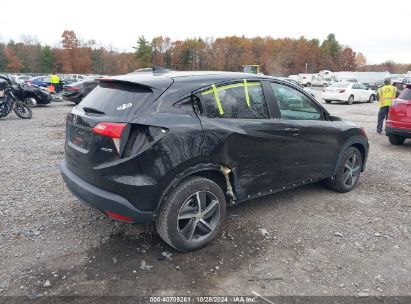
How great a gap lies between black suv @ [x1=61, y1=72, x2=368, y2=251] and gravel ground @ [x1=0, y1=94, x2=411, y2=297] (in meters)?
0.40

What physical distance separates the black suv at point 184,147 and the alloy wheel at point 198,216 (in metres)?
0.01

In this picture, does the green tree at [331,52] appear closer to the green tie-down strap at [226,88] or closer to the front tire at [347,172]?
the front tire at [347,172]

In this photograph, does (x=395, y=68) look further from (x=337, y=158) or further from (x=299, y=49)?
(x=337, y=158)

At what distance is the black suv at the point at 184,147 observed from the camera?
10.2ft

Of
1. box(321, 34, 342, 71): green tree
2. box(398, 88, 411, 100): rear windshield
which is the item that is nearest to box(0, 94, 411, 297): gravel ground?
box(398, 88, 411, 100): rear windshield

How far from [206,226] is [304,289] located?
112cm

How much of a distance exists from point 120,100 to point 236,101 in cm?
125

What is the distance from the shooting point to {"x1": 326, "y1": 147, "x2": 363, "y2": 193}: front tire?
16.8 ft

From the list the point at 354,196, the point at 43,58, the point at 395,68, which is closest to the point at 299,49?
the point at 395,68

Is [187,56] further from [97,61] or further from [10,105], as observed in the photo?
[10,105]

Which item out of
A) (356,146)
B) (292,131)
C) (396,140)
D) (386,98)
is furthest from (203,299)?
(386,98)

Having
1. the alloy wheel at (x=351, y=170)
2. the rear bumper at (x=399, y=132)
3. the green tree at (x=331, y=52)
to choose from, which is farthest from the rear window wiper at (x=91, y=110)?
the green tree at (x=331, y=52)

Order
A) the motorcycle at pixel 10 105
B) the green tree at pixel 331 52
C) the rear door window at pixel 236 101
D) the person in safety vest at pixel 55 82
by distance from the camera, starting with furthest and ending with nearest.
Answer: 1. the green tree at pixel 331 52
2. the person in safety vest at pixel 55 82
3. the motorcycle at pixel 10 105
4. the rear door window at pixel 236 101

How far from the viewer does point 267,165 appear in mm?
4051
